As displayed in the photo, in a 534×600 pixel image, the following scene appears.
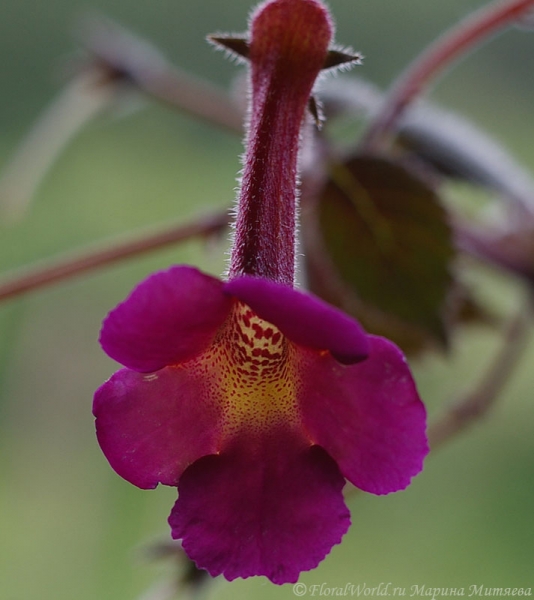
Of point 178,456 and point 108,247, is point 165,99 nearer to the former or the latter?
point 108,247

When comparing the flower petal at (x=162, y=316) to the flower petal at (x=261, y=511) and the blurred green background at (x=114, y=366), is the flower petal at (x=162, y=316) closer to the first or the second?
the flower petal at (x=261, y=511)

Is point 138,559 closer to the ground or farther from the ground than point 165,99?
closer to the ground

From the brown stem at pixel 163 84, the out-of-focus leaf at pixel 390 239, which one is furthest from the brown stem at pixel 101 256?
the brown stem at pixel 163 84

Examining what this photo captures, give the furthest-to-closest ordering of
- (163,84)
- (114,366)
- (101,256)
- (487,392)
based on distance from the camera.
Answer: (114,366) → (163,84) → (487,392) → (101,256)

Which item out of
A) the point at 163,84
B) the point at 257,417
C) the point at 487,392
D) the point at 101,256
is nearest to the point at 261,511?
the point at 257,417

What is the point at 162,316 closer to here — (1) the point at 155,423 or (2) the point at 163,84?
(1) the point at 155,423

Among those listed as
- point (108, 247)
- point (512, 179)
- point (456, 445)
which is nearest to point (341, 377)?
point (108, 247)

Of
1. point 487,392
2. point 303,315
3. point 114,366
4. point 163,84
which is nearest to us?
point 303,315
